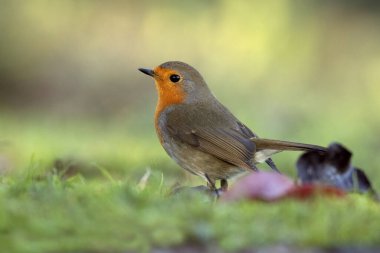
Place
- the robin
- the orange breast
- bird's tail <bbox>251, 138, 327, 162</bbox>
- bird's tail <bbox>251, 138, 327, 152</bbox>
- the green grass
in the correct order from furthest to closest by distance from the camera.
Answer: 1. the orange breast
2. the robin
3. bird's tail <bbox>251, 138, 327, 162</bbox>
4. bird's tail <bbox>251, 138, 327, 152</bbox>
5. the green grass

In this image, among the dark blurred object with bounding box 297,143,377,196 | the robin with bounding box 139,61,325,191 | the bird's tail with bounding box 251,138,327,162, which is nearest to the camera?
the dark blurred object with bounding box 297,143,377,196

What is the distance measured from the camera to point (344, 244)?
2586mm

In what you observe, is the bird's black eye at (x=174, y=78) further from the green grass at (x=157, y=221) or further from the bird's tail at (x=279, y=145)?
the green grass at (x=157, y=221)

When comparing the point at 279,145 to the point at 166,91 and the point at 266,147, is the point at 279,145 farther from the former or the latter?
the point at 166,91

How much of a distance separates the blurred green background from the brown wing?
2.80 meters

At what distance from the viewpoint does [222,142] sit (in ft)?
16.8

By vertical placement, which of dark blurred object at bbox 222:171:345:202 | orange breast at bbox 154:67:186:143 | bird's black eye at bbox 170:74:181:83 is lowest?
dark blurred object at bbox 222:171:345:202

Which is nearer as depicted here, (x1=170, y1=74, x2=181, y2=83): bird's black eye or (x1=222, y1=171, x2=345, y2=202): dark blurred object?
(x1=222, y1=171, x2=345, y2=202): dark blurred object

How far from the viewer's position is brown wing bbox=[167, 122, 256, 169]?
495 cm

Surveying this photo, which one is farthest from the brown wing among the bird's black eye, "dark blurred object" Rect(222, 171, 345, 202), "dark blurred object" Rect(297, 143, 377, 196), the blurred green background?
the blurred green background

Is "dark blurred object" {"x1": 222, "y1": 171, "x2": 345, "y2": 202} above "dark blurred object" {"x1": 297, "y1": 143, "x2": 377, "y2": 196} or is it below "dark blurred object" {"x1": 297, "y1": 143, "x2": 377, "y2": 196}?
above

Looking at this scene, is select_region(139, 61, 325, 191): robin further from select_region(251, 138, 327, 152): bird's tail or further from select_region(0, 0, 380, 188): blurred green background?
select_region(0, 0, 380, 188): blurred green background

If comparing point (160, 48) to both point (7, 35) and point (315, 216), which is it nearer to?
point (7, 35)

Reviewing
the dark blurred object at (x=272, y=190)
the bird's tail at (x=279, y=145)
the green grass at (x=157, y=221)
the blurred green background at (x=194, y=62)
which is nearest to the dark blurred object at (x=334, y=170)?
the bird's tail at (x=279, y=145)
